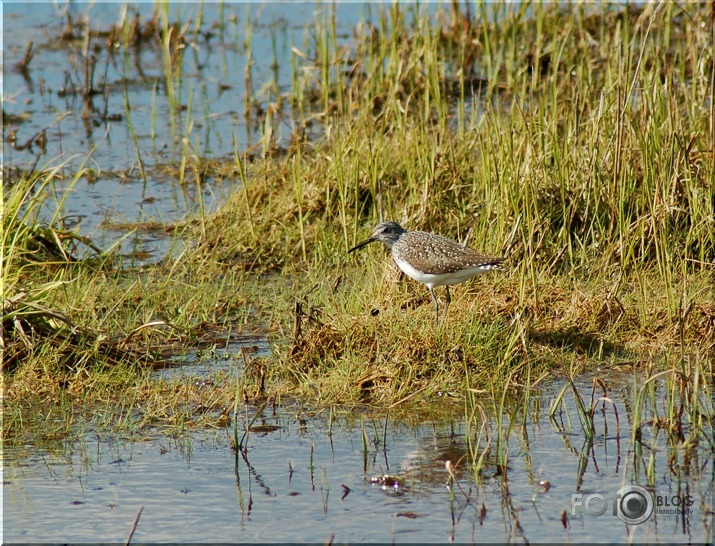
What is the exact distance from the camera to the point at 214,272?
831 centimetres

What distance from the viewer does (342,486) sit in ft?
16.3

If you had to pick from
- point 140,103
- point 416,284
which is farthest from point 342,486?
point 140,103

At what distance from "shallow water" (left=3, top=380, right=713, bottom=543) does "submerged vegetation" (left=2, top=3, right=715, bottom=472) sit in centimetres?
19

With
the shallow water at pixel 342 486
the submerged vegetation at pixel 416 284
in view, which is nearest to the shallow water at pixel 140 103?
the submerged vegetation at pixel 416 284

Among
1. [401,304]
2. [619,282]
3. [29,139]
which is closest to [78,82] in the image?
[29,139]

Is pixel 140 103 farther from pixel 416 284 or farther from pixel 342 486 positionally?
pixel 342 486

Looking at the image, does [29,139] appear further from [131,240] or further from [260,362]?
[260,362]
